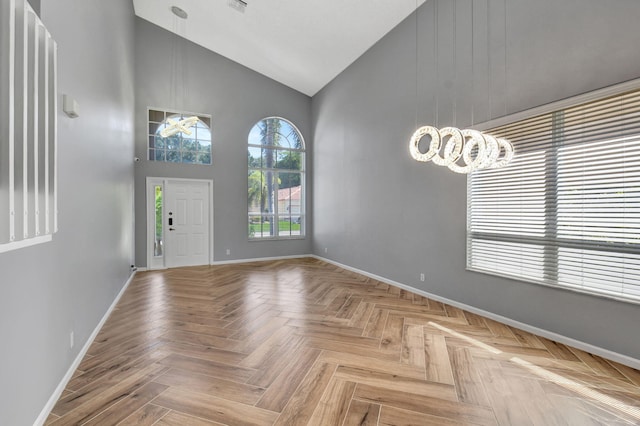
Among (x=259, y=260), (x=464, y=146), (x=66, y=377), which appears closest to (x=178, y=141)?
(x=259, y=260)

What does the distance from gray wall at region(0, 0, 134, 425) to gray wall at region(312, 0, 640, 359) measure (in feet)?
12.8

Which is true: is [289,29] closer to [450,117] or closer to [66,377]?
[450,117]

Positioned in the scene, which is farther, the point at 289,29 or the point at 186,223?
the point at 186,223

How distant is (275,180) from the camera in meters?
7.32

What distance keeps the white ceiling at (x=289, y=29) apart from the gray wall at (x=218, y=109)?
1.07 feet

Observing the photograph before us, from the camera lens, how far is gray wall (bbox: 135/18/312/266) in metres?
6.00

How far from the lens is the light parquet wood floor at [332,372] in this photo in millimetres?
1809

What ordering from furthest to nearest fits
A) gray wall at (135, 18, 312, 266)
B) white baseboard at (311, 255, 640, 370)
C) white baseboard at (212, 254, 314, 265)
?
white baseboard at (212, 254, 314, 265) → gray wall at (135, 18, 312, 266) → white baseboard at (311, 255, 640, 370)

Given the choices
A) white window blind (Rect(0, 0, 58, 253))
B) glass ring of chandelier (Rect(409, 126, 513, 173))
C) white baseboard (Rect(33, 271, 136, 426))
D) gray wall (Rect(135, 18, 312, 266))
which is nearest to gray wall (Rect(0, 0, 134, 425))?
white baseboard (Rect(33, 271, 136, 426))

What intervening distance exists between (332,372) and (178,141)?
230 inches

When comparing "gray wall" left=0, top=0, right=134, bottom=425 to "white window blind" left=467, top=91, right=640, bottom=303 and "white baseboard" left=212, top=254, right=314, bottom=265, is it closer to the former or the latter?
"white baseboard" left=212, top=254, right=314, bottom=265

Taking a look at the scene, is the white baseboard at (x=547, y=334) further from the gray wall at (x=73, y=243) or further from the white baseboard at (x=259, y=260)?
the gray wall at (x=73, y=243)

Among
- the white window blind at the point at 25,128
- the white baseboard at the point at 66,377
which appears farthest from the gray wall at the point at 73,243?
the white window blind at the point at 25,128

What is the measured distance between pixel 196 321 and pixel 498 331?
127 inches
